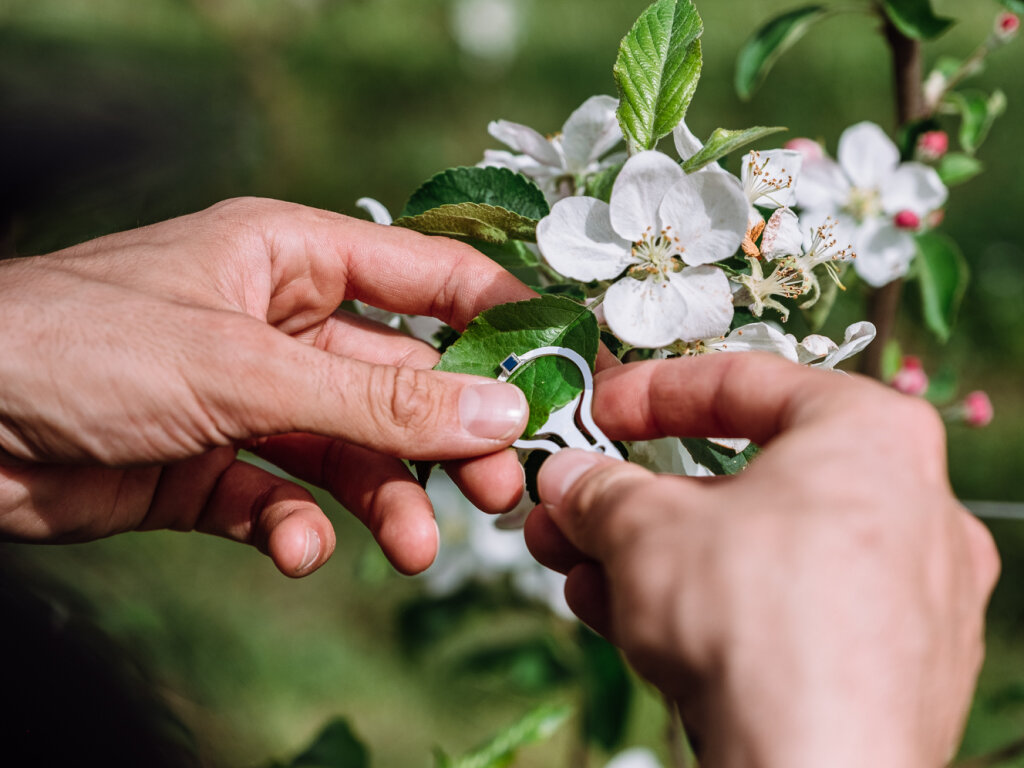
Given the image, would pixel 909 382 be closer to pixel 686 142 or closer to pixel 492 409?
pixel 686 142

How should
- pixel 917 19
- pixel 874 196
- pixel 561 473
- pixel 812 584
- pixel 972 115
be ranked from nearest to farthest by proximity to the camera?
Result: pixel 812 584 < pixel 561 473 < pixel 917 19 < pixel 972 115 < pixel 874 196

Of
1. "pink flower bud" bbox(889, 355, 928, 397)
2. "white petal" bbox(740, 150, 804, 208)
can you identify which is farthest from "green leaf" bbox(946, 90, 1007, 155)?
"white petal" bbox(740, 150, 804, 208)

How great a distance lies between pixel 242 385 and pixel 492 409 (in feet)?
→ 1.07

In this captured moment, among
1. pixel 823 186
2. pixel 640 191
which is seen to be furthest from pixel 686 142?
pixel 823 186

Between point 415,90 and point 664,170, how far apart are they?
12.2 ft

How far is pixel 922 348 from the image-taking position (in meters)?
3.68

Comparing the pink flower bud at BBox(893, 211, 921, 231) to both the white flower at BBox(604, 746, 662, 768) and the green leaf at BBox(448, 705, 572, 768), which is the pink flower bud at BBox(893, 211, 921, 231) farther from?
the white flower at BBox(604, 746, 662, 768)

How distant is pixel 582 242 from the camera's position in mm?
1169

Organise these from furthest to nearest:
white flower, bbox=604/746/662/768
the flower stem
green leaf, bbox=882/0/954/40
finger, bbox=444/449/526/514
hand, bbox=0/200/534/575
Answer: white flower, bbox=604/746/662/768 → the flower stem → green leaf, bbox=882/0/954/40 → finger, bbox=444/449/526/514 → hand, bbox=0/200/534/575

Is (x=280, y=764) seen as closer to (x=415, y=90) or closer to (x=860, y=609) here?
(x=860, y=609)

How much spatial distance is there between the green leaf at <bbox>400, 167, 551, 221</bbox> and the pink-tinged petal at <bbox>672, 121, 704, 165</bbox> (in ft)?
0.65

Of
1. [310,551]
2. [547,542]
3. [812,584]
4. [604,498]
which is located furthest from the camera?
[310,551]

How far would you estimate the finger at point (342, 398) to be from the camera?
1181 mm

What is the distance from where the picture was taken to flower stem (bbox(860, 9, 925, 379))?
1.69 metres
